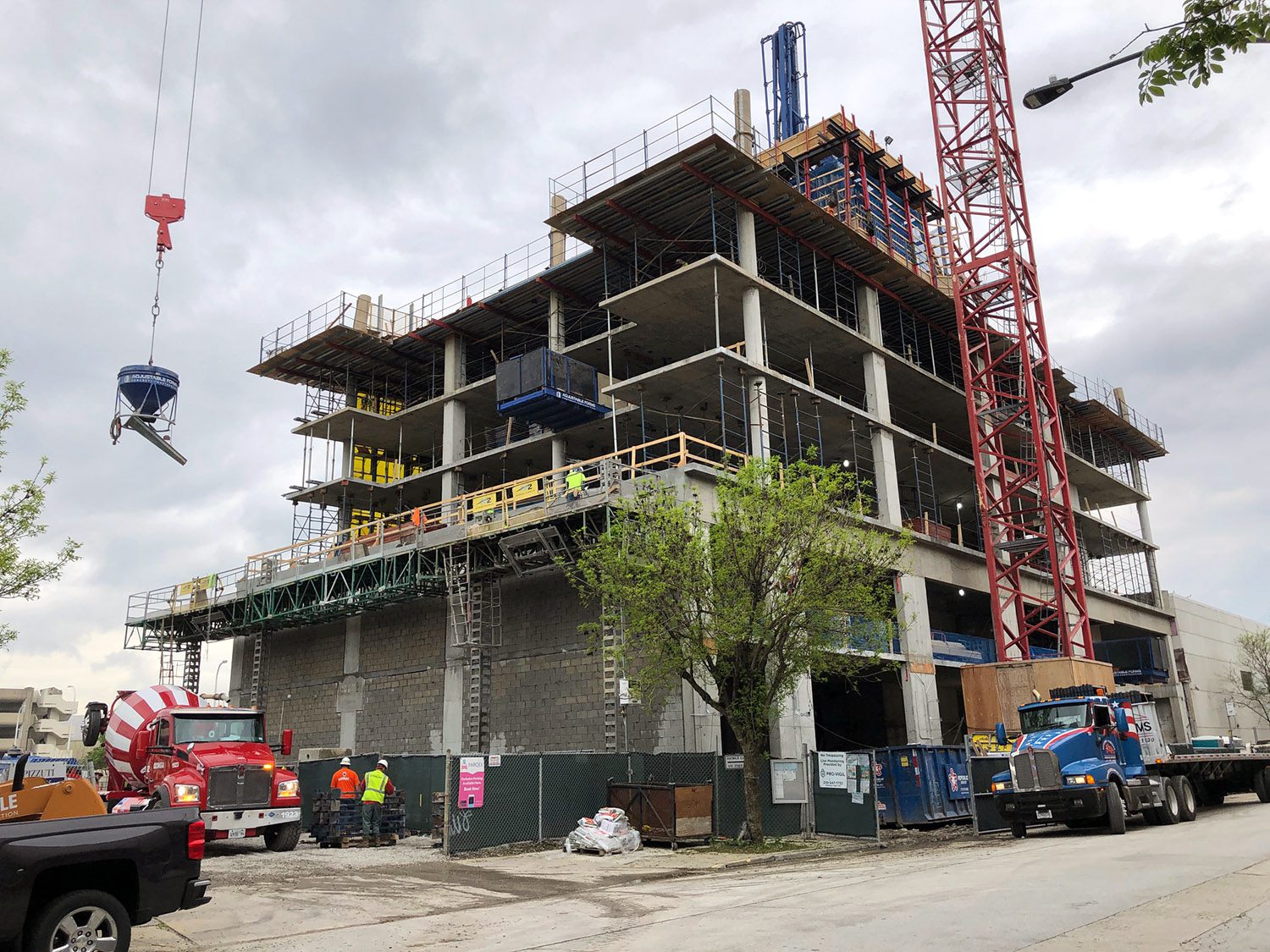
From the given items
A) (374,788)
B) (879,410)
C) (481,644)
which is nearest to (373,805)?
(374,788)

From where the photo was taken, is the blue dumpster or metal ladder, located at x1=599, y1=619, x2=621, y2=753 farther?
metal ladder, located at x1=599, y1=619, x2=621, y2=753

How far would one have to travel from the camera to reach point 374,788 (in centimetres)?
2053

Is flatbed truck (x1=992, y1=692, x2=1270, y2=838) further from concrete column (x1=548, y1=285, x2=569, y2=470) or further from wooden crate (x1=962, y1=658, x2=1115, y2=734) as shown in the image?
concrete column (x1=548, y1=285, x2=569, y2=470)

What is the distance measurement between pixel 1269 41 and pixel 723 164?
27.7 meters

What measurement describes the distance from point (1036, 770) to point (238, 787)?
15343 mm

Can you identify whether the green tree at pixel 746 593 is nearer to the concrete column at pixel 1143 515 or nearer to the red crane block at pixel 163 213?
the red crane block at pixel 163 213

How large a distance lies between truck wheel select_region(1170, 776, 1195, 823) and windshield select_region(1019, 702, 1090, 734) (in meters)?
3.08

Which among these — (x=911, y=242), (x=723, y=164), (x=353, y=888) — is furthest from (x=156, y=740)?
(x=911, y=242)

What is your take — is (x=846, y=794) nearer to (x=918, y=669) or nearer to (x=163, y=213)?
(x=918, y=669)

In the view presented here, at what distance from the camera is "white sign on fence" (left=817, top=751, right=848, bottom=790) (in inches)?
817

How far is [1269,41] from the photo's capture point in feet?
21.0

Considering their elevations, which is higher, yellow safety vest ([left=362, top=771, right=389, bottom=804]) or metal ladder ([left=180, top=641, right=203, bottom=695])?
metal ladder ([left=180, top=641, right=203, bottom=695])

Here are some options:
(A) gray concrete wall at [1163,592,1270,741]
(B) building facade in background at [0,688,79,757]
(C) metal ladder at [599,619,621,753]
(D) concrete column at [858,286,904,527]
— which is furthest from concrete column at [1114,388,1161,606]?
(B) building facade in background at [0,688,79,757]

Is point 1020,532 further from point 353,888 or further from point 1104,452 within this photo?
point 353,888
